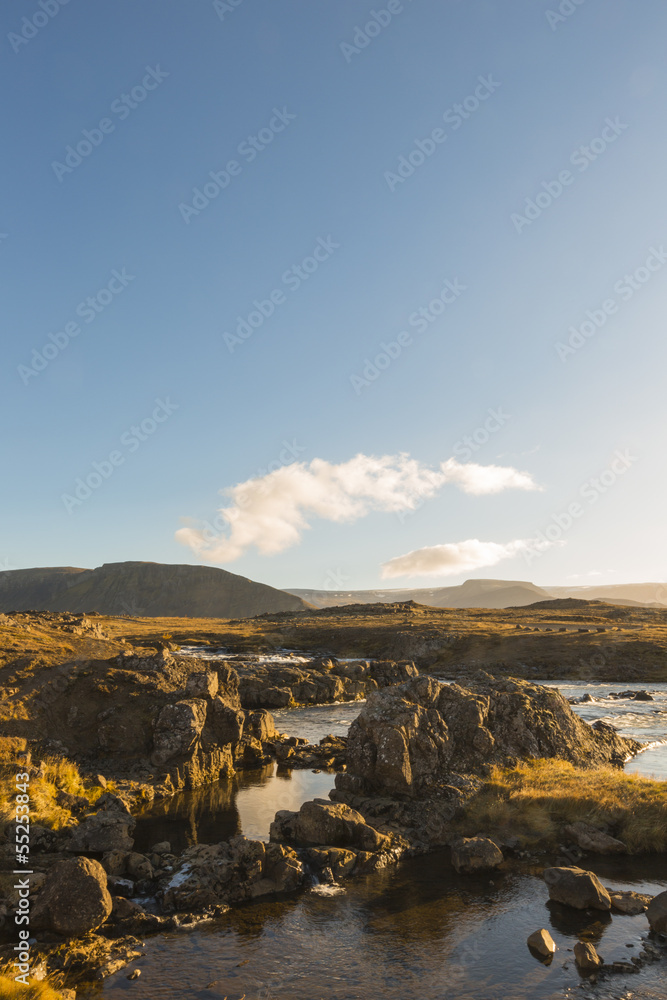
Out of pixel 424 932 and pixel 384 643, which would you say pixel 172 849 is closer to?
pixel 424 932

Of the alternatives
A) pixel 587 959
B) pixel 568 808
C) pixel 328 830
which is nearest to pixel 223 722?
pixel 328 830

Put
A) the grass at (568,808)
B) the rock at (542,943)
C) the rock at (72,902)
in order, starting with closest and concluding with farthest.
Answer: the rock at (542,943)
the rock at (72,902)
the grass at (568,808)

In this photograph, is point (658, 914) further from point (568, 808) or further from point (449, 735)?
point (449, 735)

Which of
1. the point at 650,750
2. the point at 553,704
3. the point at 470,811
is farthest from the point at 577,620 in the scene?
the point at 470,811

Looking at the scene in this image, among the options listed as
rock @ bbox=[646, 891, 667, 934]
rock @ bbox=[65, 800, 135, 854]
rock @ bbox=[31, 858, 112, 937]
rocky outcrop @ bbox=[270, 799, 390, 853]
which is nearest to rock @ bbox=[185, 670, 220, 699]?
rock @ bbox=[65, 800, 135, 854]

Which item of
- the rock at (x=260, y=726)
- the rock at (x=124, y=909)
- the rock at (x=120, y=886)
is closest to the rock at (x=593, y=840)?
the rock at (x=124, y=909)

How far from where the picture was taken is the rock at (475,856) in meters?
17.8

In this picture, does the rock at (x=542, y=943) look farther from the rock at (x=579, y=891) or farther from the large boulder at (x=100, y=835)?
the large boulder at (x=100, y=835)

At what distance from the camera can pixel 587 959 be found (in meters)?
12.5

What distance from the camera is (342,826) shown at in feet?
64.6

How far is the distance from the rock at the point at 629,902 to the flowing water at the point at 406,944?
1.02 ft

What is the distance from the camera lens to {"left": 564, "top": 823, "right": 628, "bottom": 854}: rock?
750 inches

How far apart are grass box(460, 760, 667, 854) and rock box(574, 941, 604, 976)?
6.98m

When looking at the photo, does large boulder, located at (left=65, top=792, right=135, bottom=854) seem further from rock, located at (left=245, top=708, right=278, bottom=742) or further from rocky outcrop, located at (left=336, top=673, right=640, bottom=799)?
rock, located at (left=245, top=708, right=278, bottom=742)
